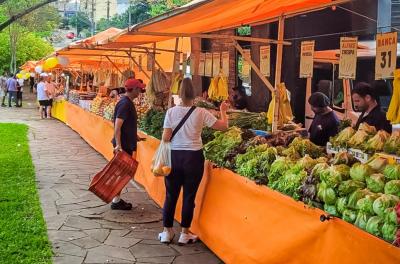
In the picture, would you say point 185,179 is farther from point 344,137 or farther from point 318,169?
point 318,169

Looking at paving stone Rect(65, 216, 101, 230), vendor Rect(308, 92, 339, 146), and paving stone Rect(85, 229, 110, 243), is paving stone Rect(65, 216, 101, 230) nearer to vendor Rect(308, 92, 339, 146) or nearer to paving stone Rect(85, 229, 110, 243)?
paving stone Rect(85, 229, 110, 243)

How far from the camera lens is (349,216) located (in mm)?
3543

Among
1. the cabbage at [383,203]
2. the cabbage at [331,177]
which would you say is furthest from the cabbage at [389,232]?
the cabbage at [331,177]

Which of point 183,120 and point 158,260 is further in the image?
point 183,120

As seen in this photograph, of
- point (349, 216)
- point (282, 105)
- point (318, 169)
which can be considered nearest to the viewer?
point (349, 216)

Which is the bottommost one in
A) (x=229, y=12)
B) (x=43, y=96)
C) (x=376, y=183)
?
(x=43, y=96)

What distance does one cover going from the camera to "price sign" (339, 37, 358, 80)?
16.7ft

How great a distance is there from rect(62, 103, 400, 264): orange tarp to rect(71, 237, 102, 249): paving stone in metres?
1.10

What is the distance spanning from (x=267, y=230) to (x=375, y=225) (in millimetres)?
1228

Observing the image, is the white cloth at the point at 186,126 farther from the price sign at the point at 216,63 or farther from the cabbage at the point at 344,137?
the price sign at the point at 216,63

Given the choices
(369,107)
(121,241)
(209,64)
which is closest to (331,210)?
(369,107)

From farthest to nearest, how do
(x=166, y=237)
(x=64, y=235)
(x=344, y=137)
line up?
(x=64, y=235) < (x=166, y=237) < (x=344, y=137)

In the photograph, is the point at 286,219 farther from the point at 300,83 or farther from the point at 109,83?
the point at 109,83

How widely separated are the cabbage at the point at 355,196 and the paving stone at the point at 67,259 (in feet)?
9.28
